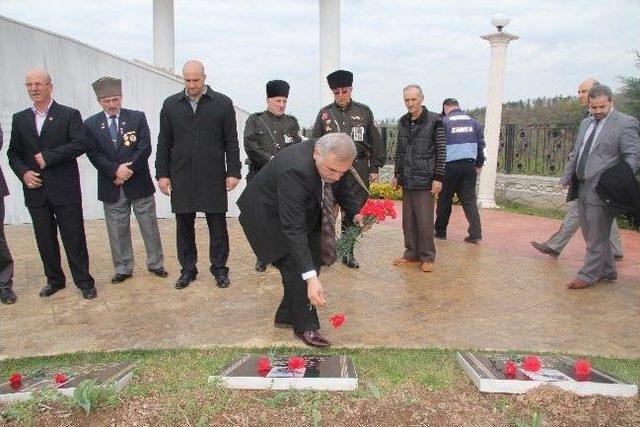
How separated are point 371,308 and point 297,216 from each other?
1.50 m

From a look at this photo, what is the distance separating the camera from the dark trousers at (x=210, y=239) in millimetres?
4844

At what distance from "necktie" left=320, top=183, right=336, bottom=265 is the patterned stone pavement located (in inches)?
22.4

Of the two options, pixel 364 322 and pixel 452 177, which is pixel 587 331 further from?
pixel 452 177

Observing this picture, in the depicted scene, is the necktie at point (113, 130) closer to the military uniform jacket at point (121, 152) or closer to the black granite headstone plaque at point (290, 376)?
the military uniform jacket at point (121, 152)

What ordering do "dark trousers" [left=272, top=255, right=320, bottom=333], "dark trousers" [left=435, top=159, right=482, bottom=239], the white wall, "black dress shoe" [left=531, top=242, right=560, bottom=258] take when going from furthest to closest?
the white wall, "dark trousers" [left=435, top=159, right=482, bottom=239], "black dress shoe" [left=531, top=242, right=560, bottom=258], "dark trousers" [left=272, top=255, right=320, bottom=333]

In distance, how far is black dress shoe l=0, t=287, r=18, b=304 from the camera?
14.6ft

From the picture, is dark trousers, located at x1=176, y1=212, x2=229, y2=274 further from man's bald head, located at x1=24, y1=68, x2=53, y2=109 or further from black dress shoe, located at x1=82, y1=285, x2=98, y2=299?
man's bald head, located at x1=24, y1=68, x2=53, y2=109

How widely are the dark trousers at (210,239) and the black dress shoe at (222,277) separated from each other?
0.03m

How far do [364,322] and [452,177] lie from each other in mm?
3266

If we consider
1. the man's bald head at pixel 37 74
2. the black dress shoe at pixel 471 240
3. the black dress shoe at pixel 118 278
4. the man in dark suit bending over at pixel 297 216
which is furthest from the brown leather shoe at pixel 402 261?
the man's bald head at pixel 37 74

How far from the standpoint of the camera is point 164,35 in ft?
31.9

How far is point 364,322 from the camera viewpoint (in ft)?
13.0

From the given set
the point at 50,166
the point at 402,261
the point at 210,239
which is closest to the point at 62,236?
the point at 50,166

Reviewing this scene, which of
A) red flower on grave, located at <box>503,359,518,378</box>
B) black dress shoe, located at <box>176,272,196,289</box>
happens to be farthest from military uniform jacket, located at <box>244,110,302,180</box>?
red flower on grave, located at <box>503,359,518,378</box>
